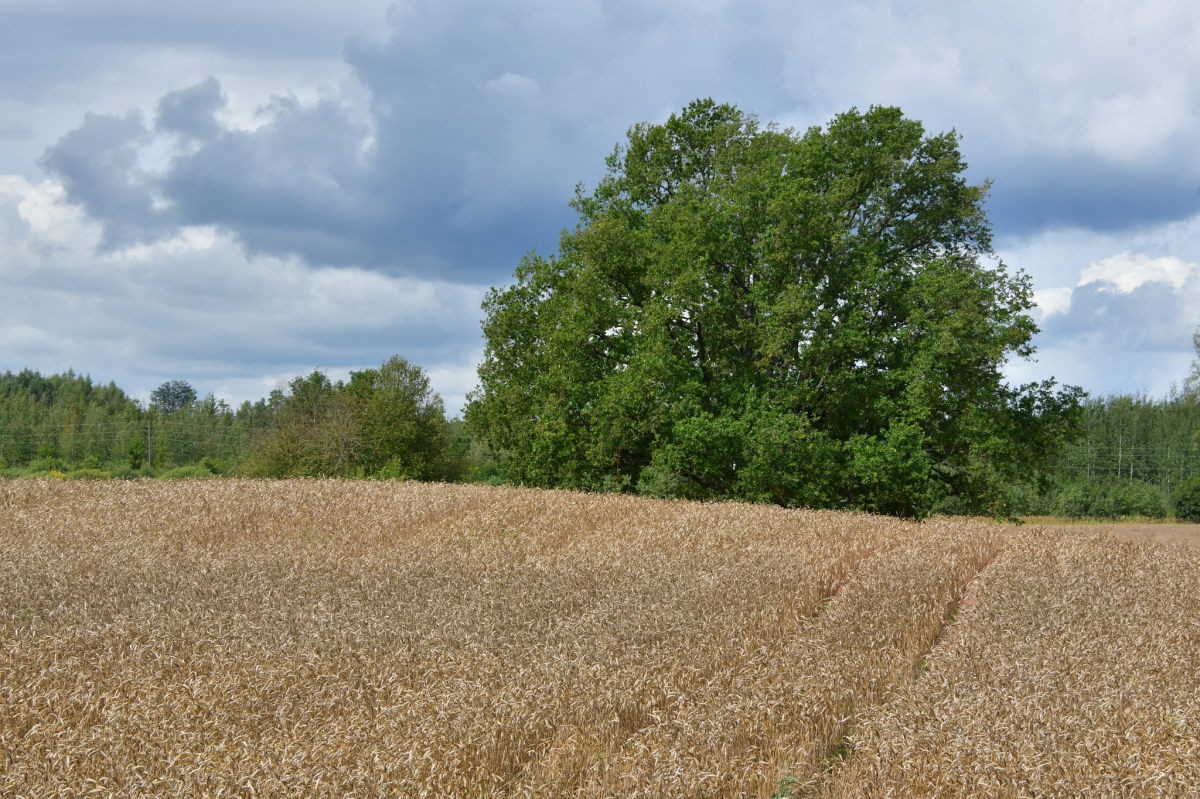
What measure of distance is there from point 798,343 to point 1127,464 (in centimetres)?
7520

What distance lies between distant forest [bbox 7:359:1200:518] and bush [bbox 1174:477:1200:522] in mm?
1859

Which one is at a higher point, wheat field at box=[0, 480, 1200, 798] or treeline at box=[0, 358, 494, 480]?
treeline at box=[0, 358, 494, 480]

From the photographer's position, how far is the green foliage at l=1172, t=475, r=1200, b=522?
177ft

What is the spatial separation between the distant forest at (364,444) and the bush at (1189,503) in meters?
1.86

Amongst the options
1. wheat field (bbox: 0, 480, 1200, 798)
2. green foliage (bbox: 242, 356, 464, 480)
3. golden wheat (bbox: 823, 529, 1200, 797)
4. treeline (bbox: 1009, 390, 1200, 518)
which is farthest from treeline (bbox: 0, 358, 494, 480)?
treeline (bbox: 1009, 390, 1200, 518)

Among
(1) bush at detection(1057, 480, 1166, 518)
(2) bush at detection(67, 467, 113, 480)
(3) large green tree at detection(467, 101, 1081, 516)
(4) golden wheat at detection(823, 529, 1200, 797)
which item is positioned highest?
(3) large green tree at detection(467, 101, 1081, 516)

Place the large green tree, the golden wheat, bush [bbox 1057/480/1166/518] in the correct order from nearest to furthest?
1. the golden wheat
2. the large green tree
3. bush [bbox 1057/480/1166/518]

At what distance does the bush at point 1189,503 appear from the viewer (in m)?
53.9

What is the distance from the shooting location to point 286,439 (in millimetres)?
43188

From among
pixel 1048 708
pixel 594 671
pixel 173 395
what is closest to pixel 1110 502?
pixel 1048 708

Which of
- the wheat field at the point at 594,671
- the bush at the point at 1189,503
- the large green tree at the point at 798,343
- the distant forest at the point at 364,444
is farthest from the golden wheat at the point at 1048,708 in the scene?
the bush at the point at 1189,503

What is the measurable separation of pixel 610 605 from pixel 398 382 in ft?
152

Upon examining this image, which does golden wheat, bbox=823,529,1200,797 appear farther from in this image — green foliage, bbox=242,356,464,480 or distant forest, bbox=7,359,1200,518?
green foliage, bbox=242,356,464,480

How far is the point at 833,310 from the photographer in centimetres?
2420
